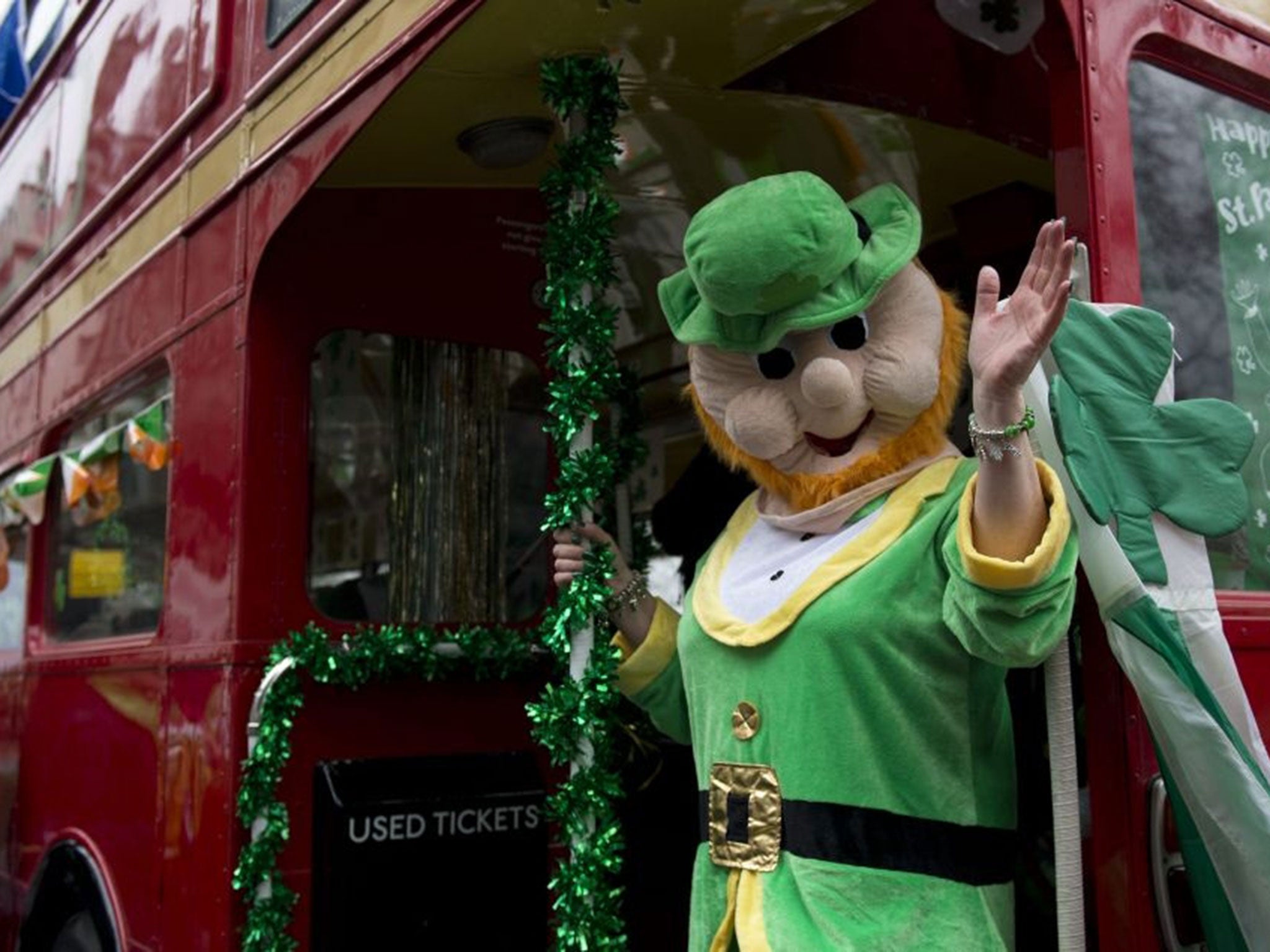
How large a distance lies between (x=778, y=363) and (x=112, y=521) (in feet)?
8.27

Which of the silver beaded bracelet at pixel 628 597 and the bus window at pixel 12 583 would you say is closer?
the silver beaded bracelet at pixel 628 597

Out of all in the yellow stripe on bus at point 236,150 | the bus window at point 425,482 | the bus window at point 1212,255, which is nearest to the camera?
the bus window at point 1212,255

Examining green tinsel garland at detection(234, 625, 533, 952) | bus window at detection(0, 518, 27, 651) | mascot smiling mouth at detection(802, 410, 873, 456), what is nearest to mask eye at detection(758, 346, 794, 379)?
mascot smiling mouth at detection(802, 410, 873, 456)

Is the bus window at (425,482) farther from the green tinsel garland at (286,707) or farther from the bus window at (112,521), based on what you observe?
the bus window at (112,521)

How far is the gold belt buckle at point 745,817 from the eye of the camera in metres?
1.95

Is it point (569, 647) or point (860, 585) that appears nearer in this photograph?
point (860, 585)

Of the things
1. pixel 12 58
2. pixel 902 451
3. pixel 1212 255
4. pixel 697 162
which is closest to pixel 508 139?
pixel 697 162

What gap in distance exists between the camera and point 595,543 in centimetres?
245

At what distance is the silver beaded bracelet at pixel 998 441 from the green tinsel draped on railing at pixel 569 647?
90cm

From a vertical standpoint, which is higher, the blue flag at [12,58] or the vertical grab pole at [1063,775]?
the blue flag at [12,58]

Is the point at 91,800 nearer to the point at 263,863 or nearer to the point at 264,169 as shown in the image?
the point at 263,863

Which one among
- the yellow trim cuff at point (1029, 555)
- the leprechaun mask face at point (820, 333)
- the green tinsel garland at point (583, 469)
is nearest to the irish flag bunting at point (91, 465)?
the green tinsel garland at point (583, 469)

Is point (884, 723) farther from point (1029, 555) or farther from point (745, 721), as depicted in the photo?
point (1029, 555)

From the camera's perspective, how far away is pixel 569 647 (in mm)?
2383
